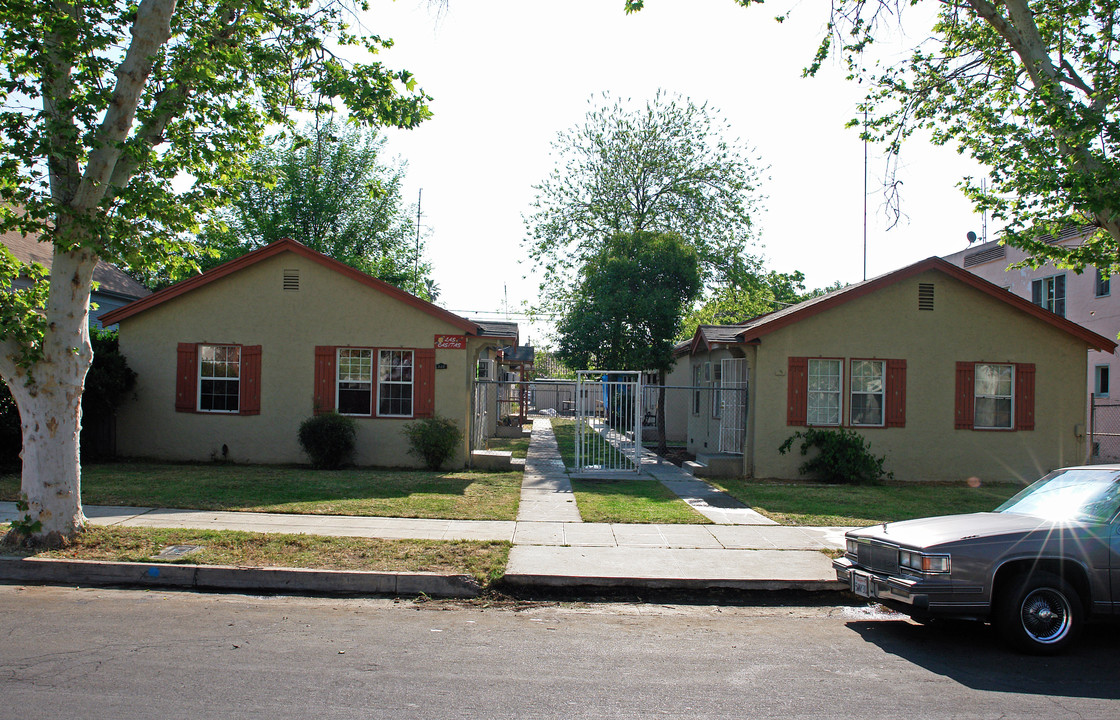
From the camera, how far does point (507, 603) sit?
23.7 feet

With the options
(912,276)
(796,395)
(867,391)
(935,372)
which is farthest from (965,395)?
(796,395)

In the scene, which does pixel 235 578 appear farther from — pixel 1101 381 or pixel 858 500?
pixel 1101 381

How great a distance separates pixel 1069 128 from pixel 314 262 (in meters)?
13.9

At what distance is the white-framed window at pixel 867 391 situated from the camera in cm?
1658

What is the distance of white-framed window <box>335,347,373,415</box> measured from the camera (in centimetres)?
1619

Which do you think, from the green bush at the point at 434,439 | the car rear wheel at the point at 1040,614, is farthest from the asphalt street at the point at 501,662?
the green bush at the point at 434,439

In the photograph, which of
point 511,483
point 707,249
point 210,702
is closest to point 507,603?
point 210,702

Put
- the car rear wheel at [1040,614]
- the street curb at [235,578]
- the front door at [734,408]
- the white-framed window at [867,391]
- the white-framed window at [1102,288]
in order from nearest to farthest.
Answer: the car rear wheel at [1040,614] → the street curb at [235,578] → the white-framed window at [867,391] → the front door at [734,408] → the white-framed window at [1102,288]

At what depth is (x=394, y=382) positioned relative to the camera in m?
16.2

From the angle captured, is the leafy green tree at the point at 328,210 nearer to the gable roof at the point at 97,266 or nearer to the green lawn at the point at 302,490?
the gable roof at the point at 97,266

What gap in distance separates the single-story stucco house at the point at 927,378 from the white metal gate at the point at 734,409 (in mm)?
811

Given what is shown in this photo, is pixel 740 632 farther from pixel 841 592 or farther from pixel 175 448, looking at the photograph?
pixel 175 448

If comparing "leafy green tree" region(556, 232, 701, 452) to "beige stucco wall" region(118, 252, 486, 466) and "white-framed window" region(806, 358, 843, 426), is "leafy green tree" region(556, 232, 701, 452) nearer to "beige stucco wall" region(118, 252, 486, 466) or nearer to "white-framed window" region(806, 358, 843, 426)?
"white-framed window" region(806, 358, 843, 426)

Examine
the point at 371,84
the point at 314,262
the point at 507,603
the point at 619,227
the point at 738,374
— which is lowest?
the point at 507,603
